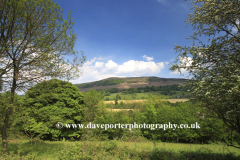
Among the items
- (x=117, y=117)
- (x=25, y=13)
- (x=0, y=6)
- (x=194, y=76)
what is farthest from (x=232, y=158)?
(x=117, y=117)

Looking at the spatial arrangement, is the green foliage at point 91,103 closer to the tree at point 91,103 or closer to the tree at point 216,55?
the tree at point 91,103

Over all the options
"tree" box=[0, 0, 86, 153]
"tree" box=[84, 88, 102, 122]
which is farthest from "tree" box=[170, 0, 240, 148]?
"tree" box=[84, 88, 102, 122]

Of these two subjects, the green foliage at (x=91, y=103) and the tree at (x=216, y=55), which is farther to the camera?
the green foliage at (x=91, y=103)

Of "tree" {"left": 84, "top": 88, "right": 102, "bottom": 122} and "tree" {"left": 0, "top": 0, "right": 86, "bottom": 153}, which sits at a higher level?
"tree" {"left": 0, "top": 0, "right": 86, "bottom": 153}

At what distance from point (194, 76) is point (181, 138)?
18681 mm

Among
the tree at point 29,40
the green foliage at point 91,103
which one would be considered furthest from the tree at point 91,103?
the tree at point 29,40

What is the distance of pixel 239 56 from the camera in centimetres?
720

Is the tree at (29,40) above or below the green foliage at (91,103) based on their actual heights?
above

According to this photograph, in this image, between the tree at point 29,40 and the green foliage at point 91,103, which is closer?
the tree at point 29,40

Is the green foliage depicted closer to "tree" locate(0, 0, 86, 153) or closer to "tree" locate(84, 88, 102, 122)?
"tree" locate(84, 88, 102, 122)

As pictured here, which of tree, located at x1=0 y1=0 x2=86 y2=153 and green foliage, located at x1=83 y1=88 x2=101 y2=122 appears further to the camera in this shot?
green foliage, located at x1=83 y1=88 x2=101 y2=122

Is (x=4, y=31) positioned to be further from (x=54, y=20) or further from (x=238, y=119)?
(x=238, y=119)

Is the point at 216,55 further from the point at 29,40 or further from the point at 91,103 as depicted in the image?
the point at 91,103

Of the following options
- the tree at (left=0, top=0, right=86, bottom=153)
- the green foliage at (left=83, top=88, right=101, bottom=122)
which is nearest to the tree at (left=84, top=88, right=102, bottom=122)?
the green foliage at (left=83, top=88, right=101, bottom=122)
